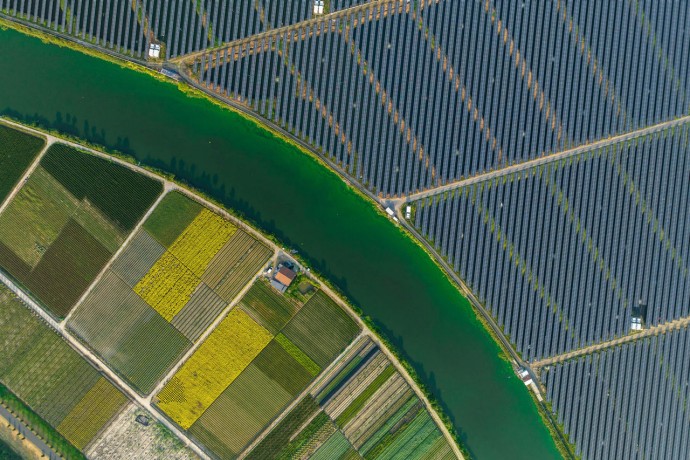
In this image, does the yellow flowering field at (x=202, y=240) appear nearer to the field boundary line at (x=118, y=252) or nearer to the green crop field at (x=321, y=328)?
the field boundary line at (x=118, y=252)

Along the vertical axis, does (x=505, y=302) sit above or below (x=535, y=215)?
below

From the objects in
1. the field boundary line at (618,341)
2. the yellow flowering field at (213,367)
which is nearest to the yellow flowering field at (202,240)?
the yellow flowering field at (213,367)

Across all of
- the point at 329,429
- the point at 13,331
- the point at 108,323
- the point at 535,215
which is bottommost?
the point at 13,331

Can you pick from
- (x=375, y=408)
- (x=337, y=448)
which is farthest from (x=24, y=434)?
(x=375, y=408)

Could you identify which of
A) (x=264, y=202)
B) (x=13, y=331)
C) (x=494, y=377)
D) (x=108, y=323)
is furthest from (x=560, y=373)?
(x=13, y=331)

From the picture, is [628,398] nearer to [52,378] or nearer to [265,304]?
[265,304]

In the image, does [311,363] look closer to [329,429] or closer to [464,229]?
[329,429]
